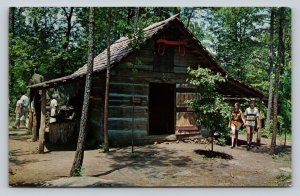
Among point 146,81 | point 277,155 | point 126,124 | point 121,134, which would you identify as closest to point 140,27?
point 146,81

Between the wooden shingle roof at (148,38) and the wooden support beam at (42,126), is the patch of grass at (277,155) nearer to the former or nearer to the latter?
the wooden shingle roof at (148,38)

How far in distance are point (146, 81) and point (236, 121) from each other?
230 cm

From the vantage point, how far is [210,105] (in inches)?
318

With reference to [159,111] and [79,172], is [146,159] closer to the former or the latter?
[79,172]

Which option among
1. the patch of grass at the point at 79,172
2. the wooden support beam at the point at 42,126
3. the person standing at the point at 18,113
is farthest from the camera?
the wooden support beam at the point at 42,126

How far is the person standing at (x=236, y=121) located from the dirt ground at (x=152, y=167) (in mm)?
623

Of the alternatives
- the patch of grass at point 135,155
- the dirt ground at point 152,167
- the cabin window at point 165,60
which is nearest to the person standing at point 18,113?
the dirt ground at point 152,167

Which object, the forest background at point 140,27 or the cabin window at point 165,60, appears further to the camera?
the cabin window at point 165,60

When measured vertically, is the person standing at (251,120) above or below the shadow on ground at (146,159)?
above

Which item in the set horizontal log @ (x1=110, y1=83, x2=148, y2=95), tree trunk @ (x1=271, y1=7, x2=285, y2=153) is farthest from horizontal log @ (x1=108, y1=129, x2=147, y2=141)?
tree trunk @ (x1=271, y1=7, x2=285, y2=153)

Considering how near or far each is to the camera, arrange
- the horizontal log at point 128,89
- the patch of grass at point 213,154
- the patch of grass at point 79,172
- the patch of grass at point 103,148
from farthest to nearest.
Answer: the horizontal log at point 128,89 → the patch of grass at point 213,154 → the patch of grass at point 103,148 → the patch of grass at point 79,172

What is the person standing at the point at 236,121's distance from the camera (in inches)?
341

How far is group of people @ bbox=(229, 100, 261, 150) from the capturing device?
829cm

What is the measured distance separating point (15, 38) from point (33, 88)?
1.07m
